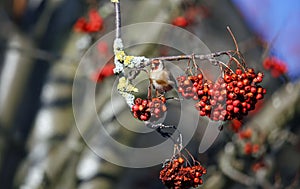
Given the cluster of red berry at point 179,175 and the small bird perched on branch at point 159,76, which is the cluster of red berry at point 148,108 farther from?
the cluster of red berry at point 179,175

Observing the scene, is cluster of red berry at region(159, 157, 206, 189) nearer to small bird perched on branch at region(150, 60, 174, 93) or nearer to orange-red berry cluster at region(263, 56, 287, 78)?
small bird perched on branch at region(150, 60, 174, 93)

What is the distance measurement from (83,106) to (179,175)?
2394 mm

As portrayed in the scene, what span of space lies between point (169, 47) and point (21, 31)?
3.61 feet

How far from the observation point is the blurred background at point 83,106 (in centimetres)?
356

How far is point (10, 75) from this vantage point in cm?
418

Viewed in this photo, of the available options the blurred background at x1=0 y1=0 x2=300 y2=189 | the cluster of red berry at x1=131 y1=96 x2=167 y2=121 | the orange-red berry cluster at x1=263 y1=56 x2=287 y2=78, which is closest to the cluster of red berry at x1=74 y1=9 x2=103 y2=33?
the blurred background at x1=0 y1=0 x2=300 y2=189

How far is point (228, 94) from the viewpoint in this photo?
5.36ft

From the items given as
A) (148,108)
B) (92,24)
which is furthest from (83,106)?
(148,108)

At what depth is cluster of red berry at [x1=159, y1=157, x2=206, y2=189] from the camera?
1703 millimetres

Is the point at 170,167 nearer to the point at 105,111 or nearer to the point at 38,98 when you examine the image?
the point at 105,111

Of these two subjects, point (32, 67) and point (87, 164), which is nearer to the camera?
point (87, 164)

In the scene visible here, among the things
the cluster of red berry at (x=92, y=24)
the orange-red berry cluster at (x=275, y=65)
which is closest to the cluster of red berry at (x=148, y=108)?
the orange-red berry cluster at (x=275, y=65)

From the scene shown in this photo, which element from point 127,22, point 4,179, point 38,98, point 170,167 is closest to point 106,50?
point 127,22

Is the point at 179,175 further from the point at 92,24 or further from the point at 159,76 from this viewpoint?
the point at 92,24
